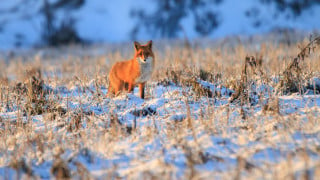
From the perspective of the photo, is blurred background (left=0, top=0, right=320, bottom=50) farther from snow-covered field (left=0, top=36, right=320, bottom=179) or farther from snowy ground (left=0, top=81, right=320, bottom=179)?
snowy ground (left=0, top=81, right=320, bottom=179)

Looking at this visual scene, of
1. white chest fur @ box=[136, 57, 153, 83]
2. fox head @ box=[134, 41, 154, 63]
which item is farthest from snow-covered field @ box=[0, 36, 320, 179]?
fox head @ box=[134, 41, 154, 63]

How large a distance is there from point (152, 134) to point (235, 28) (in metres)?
29.3

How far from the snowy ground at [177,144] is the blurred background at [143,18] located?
26191 mm

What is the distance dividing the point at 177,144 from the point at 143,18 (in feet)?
101

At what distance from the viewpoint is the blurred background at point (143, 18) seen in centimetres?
3009

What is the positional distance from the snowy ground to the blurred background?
26.2m

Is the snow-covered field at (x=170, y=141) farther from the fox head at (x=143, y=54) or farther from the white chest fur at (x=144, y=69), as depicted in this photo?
the fox head at (x=143, y=54)

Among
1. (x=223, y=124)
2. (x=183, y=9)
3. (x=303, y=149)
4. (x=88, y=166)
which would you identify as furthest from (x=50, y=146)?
(x=183, y=9)

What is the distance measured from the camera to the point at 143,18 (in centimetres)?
3262

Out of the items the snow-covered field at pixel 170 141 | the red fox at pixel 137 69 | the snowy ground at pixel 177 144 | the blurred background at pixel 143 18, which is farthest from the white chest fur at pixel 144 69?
the blurred background at pixel 143 18

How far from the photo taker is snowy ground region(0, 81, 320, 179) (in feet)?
8.30

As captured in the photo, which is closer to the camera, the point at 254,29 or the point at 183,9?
the point at 254,29

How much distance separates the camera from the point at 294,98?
422 centimetres

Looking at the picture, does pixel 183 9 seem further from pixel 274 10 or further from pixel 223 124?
pixel 223 124
